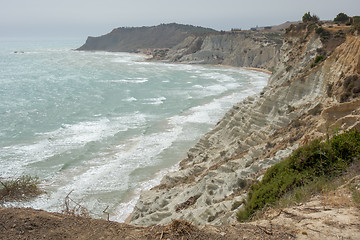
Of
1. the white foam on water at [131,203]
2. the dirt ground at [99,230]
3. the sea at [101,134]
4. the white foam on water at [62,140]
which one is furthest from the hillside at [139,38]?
the dirt ground at [99,230]

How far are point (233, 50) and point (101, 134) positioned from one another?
75.0 metres

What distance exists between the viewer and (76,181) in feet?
64.8

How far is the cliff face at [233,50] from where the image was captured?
266ft

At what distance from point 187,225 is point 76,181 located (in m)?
16.1

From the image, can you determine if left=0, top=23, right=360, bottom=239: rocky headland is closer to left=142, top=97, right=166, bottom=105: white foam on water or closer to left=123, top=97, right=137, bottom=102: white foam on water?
left=142, top=97, right=166, bottom=105: white foam on water

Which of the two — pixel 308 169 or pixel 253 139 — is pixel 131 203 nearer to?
pixel 253 139

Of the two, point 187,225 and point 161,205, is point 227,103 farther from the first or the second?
point 187,225

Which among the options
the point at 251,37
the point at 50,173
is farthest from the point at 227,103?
the point at 251,37

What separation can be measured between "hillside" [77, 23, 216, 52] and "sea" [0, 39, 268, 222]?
121 meters

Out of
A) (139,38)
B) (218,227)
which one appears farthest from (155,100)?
(139,38)

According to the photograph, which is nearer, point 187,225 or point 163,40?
point 187,225

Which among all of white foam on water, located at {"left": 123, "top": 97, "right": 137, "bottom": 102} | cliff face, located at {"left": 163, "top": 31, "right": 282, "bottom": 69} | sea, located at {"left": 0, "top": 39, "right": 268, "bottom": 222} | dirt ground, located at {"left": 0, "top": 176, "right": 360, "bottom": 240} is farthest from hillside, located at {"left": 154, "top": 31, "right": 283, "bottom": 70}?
dirt ground, located at {"left": 0, "top": 176, "right": 360, "bottom": 240}

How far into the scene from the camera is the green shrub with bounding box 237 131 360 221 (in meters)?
8.03

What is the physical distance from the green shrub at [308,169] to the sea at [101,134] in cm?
460
